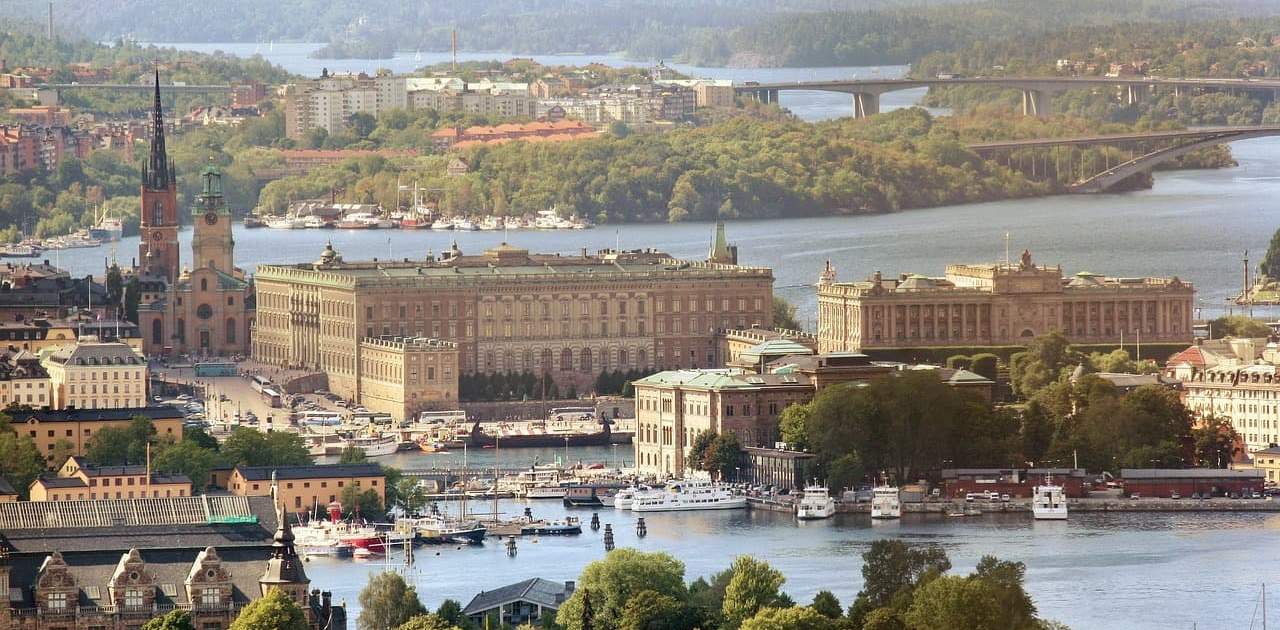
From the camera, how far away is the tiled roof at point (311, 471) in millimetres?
59531

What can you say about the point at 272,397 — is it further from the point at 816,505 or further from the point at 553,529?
the point at 553,529

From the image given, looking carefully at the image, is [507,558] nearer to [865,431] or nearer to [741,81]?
[865,431]

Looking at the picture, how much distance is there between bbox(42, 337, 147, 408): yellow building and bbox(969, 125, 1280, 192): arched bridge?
63761 mm

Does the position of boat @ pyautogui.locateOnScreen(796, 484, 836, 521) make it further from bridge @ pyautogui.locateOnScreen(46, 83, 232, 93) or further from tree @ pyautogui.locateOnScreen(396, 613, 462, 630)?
bridge @ pyautogui.locateOnScreen(46, 83, 232, 93)

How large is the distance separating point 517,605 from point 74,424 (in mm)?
15216

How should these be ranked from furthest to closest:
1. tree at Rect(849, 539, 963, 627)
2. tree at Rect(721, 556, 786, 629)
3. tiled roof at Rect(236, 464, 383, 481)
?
tiled roof at Rect(236, 464, 383, 481) < tree at Rect(849, 539, 963, 627) < tree at Rect(721, 556, 786, 629)

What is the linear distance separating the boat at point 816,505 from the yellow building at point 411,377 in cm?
1514

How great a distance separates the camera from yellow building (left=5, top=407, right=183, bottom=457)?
61625mm

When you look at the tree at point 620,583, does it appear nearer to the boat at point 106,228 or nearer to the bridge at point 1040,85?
the boat at point 106,228

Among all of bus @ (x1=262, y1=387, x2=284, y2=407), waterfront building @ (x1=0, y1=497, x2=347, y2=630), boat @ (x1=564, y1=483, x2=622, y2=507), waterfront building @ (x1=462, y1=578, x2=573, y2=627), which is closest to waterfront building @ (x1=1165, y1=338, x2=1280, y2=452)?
boat @ (x1=564, y1=483, x2=622, y2=507)

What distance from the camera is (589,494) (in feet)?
212

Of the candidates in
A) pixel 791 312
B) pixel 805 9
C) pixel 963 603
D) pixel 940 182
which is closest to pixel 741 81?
pixel 805 9

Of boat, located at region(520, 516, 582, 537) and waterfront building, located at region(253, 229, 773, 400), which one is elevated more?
waterfront building, located at region(253, 229, 773, 400)

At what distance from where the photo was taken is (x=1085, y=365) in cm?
7581
